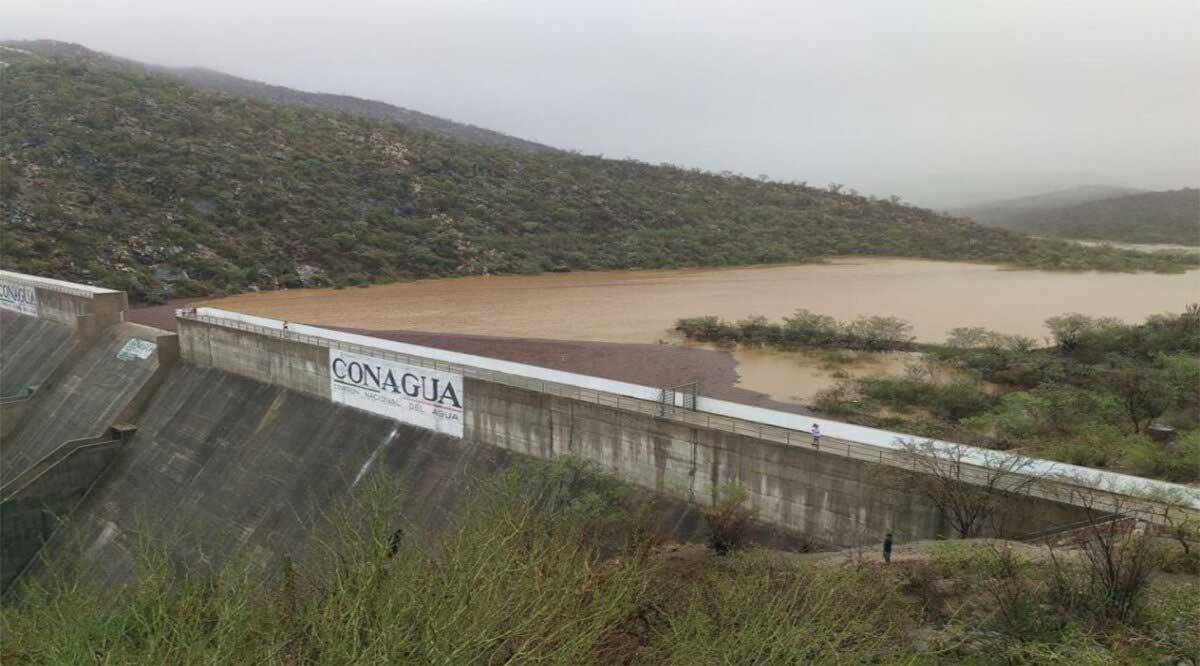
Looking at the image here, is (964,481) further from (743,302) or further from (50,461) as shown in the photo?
(743,302)

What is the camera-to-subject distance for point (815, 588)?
7062mm

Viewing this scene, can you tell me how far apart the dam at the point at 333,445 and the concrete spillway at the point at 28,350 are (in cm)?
16

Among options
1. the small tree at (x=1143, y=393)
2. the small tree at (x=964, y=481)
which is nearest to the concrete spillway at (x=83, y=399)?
the small tree at (x=964, y=481)

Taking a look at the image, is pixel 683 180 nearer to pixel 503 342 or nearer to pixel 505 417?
pixel 503 342

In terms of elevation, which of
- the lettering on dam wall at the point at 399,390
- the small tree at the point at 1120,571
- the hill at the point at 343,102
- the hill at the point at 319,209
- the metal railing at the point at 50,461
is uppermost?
the hill at the point at 343,102

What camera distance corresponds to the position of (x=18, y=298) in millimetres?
30984

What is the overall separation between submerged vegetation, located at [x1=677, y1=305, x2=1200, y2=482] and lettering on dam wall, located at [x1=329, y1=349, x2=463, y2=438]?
37.0ft

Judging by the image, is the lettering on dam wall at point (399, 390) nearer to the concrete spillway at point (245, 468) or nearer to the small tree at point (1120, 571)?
the concrete spillway at point (245, 468)

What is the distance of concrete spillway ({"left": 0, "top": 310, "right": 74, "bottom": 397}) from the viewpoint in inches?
1052

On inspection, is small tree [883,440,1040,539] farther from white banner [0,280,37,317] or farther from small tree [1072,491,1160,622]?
white banner [0,280,37,317]

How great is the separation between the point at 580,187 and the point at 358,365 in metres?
61.2

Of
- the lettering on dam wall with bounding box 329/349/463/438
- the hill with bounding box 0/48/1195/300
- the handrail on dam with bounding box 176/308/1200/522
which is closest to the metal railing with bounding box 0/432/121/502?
the lettering on dam wall with bounding box 329/349/463/438

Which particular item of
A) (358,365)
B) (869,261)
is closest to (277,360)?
(358,365)

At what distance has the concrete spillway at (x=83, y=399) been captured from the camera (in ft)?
75.7
